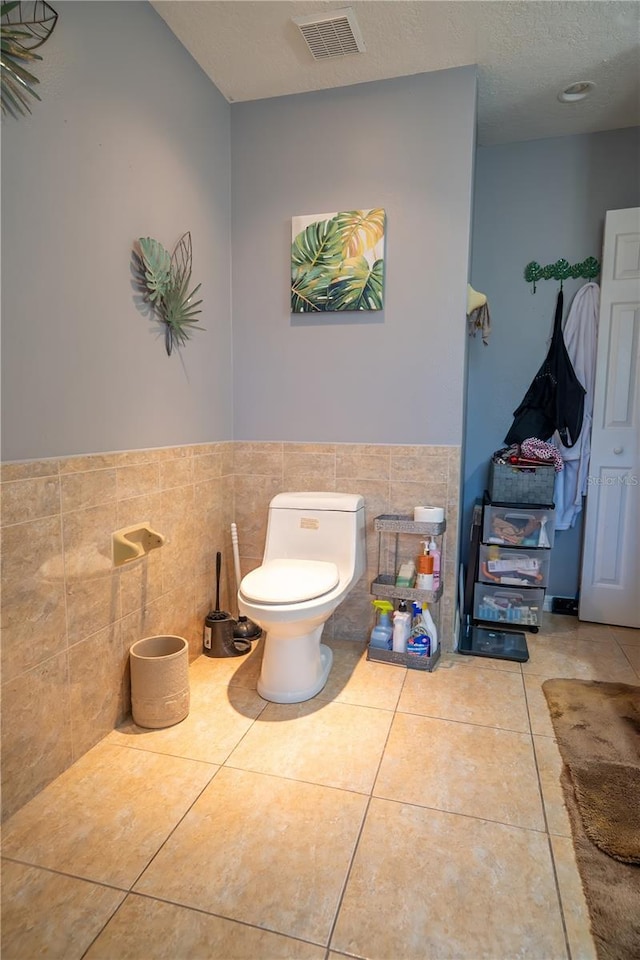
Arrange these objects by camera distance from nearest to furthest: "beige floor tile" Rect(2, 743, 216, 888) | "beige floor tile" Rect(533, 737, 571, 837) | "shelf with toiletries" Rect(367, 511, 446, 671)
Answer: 1. "beige floor tile" Rect(2, 743, 216, 888)
2. "beige floor tile" Rect(533, 737, 571, 837)
3. "shelf with toiletries" Rect(367, 511, 446, 671)

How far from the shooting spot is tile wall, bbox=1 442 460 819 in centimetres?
143

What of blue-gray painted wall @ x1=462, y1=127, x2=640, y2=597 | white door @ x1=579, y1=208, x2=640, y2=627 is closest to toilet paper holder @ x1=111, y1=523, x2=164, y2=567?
blue-gray painted wall @ x1=462, y1=127, x2=640, y2=597

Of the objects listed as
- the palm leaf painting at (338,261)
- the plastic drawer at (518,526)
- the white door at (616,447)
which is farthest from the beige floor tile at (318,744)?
the palm leaf painting at (338,261)

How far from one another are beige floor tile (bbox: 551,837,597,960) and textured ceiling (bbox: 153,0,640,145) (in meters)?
2.78

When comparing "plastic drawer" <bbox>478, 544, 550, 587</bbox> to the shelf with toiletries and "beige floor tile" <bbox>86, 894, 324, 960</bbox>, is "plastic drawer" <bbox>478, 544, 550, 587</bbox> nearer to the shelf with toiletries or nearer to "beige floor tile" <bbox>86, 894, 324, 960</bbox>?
A: the shelf with toiletries

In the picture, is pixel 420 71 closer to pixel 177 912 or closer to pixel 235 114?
pixel 235 114

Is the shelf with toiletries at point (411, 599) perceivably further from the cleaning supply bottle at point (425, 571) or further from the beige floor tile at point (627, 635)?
the beige floor tile at point (627, 635)

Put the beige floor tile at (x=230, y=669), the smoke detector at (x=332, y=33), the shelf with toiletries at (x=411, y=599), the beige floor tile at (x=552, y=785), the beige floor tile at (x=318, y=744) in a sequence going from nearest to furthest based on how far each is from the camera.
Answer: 1. the beige floor tile at (x=552, y=785)
2. the beige floor tile at (x=318, y=744)
3. the smoke detector at (x=332, y=33)
4. the beige floor tile at (x=230, y=669)
5. the shelf with toiletries at (x=411, y=599)

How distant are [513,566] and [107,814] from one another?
6.85ft

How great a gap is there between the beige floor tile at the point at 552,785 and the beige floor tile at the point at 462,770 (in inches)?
0.9

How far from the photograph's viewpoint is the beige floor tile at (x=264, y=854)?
1.17 m

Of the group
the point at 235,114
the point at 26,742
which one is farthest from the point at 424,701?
the point at 235,114

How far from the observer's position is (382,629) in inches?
95.1

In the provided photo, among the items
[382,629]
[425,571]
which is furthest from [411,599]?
[382,629]
